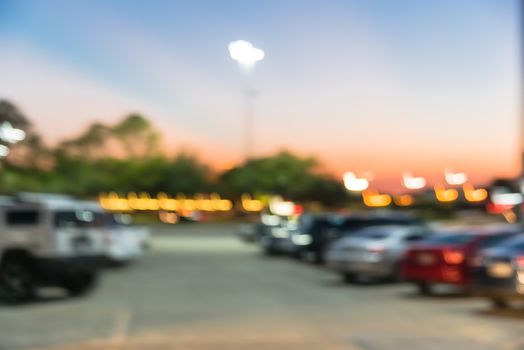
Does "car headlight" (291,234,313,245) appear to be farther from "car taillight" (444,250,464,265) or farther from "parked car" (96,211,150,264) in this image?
"car taillight" (444,250,464,265)

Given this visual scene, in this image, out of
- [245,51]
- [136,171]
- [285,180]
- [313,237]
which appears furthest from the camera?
[285,180]

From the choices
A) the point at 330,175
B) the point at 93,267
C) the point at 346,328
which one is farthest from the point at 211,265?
the point at 330,175

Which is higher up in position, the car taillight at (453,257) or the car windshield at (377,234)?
the car windshield at (377,234)

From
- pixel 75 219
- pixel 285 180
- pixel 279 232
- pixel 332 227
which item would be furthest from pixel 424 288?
pixel 285 180

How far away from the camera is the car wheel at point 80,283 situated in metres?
17.1

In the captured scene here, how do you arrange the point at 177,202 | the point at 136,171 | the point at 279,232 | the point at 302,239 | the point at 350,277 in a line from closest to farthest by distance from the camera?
1. the point at 350,277
2. the point at 302,239
3. the point at 279,232
4. the point at 136,171
5. the point at 177,202

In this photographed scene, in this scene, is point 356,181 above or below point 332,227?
above

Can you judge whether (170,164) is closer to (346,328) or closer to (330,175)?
(330,175)

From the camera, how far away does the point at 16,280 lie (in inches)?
635

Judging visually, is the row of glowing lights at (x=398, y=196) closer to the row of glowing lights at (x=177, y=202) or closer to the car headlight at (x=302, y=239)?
the row of glowing lights at (x=177, y=202)

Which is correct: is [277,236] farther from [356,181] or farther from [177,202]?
[177,202]

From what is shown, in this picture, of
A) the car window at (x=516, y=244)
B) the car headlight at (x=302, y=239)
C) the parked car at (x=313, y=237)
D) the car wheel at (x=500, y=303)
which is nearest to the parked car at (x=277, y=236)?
the car headlight at (x=302, y=239)

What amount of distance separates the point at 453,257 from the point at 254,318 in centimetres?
519

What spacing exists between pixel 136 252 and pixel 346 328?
15.8m
